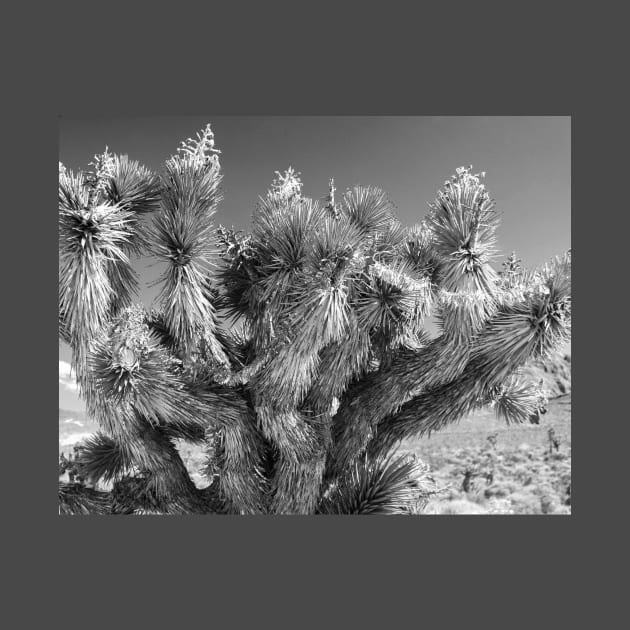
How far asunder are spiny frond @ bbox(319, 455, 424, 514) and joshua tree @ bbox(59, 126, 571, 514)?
2 cm

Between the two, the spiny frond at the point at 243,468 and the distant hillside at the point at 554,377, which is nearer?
the spiny frond at the point at 243,468

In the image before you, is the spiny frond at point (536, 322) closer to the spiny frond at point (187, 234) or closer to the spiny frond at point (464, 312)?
the spiny frond at point (464, 312)

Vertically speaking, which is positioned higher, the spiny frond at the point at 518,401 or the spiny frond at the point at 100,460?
the spiny frond at the point at 518,401

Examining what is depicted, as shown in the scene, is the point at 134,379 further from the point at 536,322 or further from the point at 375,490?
the point at 536,322

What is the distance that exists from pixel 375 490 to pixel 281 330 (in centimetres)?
187

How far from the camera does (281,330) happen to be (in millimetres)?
5250

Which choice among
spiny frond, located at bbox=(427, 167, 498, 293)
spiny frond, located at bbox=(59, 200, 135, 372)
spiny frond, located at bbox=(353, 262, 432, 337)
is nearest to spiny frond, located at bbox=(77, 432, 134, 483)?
spiny frond, located at bbox=(59, 200, 135, 372)

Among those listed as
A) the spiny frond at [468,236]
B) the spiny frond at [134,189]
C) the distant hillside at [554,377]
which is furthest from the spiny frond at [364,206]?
the distant hillside at [554,377]

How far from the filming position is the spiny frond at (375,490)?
19.1ft

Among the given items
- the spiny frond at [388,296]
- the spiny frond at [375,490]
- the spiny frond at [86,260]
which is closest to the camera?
the spiny frond at [86,260]

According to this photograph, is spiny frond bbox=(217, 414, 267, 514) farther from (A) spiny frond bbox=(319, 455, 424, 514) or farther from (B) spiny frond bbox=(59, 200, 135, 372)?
(B) spiny frond bbox=(59, 200, 135, 372)

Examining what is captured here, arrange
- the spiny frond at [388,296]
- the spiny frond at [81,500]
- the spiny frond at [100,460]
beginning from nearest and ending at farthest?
the spiny frond at [388,296] → the spiny frond at [81,500] → the spiny frond at [100,460]

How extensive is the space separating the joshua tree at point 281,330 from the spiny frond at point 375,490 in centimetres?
2

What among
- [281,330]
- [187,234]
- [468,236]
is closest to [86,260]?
[187,234]
